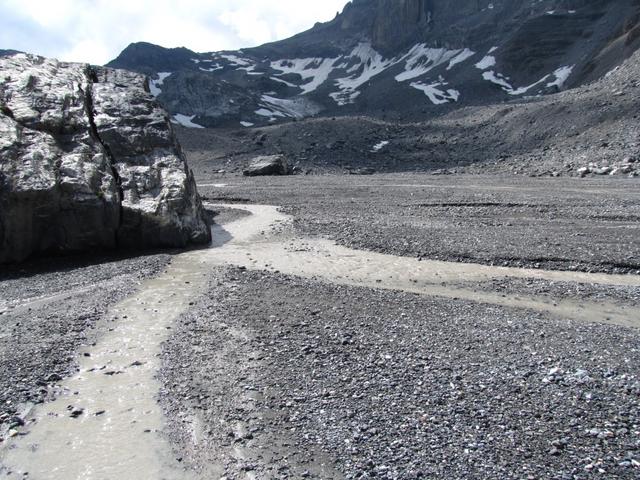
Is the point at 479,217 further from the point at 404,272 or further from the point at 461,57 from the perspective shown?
the point at 461,57

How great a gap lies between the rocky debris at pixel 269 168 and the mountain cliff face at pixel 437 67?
4101cm

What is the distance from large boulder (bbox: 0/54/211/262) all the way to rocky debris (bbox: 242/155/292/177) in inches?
934

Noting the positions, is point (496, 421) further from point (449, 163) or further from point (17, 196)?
point (449, 163)

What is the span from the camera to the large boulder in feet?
53.3

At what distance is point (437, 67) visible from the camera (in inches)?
4956

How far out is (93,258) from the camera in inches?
684

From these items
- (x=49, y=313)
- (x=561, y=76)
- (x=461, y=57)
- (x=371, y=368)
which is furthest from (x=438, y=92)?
(x=371, y=368)

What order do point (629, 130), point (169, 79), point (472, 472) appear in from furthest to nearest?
point (169, 79)
point (629, 130)
point (472, 472)

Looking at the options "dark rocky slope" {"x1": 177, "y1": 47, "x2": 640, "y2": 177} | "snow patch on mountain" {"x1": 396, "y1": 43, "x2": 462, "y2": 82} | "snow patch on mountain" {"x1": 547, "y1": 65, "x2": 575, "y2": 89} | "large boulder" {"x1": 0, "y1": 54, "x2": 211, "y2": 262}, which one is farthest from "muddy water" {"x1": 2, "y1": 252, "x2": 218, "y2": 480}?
"snow patch on mountain" {"x1": 396, "y1": 43, "x2": 462, "y2": 82}

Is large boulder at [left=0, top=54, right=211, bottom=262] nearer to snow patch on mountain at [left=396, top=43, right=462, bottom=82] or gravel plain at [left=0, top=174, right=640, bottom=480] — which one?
gravel plain at [left=0, top=174, right=640, bottom=480]

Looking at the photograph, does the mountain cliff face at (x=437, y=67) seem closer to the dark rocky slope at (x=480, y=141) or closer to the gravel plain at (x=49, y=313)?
the dark rocky slope at (x=480, y=141)

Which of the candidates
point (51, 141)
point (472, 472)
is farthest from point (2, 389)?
Result: point (51, 141)

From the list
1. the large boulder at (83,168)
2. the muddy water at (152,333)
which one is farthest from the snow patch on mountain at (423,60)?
the muddy water at (152,333)

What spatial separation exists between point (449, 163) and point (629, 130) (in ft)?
48.7
